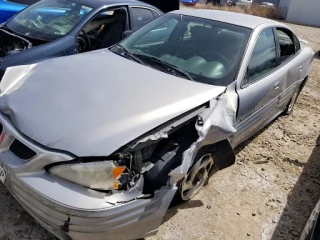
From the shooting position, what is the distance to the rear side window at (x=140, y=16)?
463 centimetres

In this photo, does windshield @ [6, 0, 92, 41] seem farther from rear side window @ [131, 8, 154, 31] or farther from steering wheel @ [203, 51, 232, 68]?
steering wheel @ [203, 51, 232, 68]

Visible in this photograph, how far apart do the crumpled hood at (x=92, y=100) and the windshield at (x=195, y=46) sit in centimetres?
22

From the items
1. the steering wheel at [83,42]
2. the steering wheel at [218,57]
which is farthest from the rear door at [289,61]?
the steering wheel at [83,42]

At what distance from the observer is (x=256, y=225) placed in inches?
104

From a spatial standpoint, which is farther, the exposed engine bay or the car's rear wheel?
the car's rear wheel

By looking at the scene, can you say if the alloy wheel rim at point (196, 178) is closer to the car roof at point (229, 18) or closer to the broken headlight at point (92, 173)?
the broken headlight at point (92, 173)

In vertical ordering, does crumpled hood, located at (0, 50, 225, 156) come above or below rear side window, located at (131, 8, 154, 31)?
above

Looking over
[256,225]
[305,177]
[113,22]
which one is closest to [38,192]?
[256,225]

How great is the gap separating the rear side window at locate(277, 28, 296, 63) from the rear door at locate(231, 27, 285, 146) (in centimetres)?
24

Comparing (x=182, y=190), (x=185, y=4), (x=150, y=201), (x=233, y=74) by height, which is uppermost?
(x=233, y=74)

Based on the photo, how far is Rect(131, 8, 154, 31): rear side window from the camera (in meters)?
4.63

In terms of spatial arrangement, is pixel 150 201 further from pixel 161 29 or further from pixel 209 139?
pixel 161 29

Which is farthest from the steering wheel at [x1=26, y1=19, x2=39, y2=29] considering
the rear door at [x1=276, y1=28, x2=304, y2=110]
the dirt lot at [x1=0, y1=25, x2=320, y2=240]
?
the rear door at [x1=276, y1=28, x2=304, y2=110]

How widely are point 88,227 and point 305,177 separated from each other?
8.64 feet
